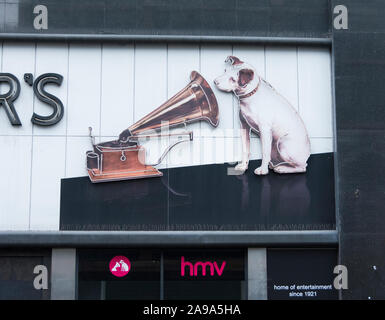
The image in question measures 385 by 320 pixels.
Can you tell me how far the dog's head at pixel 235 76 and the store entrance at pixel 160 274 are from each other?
361 cm

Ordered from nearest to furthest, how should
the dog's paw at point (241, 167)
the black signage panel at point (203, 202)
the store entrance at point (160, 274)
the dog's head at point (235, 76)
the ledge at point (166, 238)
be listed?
the ledge at point (166, 238) → the store entrance at point (160, 274) → the black signage panel at point (203, 202) → the dog's paw at point (241, 167) → the dog's head at point (235, 76)

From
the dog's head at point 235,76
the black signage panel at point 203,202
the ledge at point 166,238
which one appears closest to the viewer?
the ledge at point 166,238

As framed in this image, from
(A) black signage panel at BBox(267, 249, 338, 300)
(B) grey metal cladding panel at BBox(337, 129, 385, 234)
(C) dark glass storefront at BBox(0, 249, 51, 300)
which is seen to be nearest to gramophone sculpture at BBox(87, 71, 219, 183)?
(C) dark glass storefront at BBox(0, 249, 51, 300)

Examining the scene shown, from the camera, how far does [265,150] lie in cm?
1612

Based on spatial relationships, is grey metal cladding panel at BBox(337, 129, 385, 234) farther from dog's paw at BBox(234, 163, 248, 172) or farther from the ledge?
dog's paw at BBox(234, 163, 248, 172)

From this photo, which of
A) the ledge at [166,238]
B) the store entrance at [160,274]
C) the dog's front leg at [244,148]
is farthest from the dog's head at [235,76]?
the store entrance at [160,274]

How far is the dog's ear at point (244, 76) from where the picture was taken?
1631 cm

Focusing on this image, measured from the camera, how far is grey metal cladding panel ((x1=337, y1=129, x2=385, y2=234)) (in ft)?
52.1

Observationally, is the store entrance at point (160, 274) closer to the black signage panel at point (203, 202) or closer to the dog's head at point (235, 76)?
the black signage panel at point (203, 202)

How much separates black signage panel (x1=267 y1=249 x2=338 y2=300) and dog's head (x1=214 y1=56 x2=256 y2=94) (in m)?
3.69

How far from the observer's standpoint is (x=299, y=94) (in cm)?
1641

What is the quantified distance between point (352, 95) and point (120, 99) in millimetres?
5160

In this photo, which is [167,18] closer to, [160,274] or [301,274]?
[160,274]

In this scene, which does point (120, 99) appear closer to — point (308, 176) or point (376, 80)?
point (308, 176)
